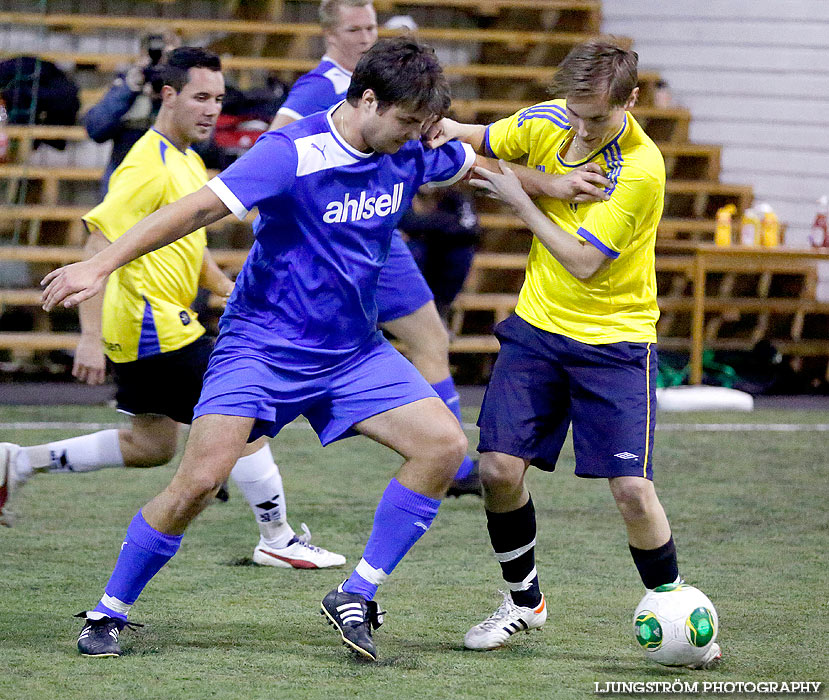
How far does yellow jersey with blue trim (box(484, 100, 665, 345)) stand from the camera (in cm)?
375

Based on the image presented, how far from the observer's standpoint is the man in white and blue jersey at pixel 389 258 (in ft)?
18.2

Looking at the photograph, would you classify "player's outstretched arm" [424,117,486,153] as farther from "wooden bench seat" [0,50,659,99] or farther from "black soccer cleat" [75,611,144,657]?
"wooden bench seat" [0,50,659,99]

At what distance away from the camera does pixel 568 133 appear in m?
3.96

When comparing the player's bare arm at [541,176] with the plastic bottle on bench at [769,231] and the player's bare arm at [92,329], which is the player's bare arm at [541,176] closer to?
the player's bare arm at [92,329]

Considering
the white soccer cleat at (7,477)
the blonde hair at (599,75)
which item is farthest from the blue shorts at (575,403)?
the white soccer cleat at (7,477)

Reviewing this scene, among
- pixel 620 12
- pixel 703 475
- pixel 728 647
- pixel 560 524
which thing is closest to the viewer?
pixel 728 647

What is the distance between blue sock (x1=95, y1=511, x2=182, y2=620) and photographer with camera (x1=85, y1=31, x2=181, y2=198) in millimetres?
4440

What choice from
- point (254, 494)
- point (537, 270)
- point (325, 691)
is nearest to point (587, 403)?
point (537, 270)

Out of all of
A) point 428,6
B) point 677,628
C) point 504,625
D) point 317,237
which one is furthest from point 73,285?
point 428,6

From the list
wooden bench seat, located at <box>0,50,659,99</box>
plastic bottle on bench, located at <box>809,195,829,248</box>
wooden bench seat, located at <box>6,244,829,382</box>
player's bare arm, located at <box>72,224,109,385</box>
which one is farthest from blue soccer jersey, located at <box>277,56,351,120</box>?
wooden bench seat, located at <box>0,50,659,99</box>

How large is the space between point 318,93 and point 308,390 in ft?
7.08

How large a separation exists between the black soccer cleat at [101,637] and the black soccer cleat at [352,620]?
1.94 ft

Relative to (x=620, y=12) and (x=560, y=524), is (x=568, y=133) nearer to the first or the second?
(x=560, y=524)

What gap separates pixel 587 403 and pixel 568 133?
82cm
